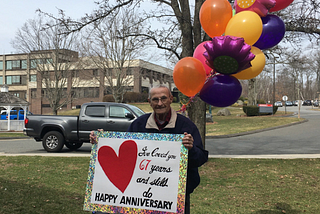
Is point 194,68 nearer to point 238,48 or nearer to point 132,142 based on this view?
point 238,48

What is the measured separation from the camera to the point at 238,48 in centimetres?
350

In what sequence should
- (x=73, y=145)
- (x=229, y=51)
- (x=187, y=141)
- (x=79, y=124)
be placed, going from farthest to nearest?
(x=73, y=145) → (x=79, y=124) → (x=229, y=51) → (x=187, y=141)

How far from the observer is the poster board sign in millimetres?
2836

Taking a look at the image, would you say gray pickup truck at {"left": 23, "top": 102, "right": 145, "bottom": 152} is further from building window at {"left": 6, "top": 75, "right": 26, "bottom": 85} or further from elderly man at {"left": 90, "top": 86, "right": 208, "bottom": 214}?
building window at {"left": 6, "top": 75, "right": 26, "bottom": 85}

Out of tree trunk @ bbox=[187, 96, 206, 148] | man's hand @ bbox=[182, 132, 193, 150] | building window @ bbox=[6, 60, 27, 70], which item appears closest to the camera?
man's hand @ bbox=[182, 132, 193, 150]

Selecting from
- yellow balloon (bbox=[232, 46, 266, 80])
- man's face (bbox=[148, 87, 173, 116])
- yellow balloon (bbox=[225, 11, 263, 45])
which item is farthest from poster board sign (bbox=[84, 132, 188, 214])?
yellow balloon (bbox=[225, 11, 263, 45])

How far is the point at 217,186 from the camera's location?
20.7 feet

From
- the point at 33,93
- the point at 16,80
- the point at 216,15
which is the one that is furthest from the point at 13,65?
the point at 216,15

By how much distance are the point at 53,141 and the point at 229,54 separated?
32.5ft

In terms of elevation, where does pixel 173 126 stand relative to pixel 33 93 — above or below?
below

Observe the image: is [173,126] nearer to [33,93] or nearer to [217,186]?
[217,186]

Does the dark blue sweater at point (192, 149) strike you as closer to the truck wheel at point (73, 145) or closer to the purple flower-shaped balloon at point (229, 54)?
the purple flower-shaped balloon at point (229, 54)

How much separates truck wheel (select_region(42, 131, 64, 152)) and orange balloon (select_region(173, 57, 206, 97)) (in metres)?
8.75

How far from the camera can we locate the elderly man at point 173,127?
290 centimetres
